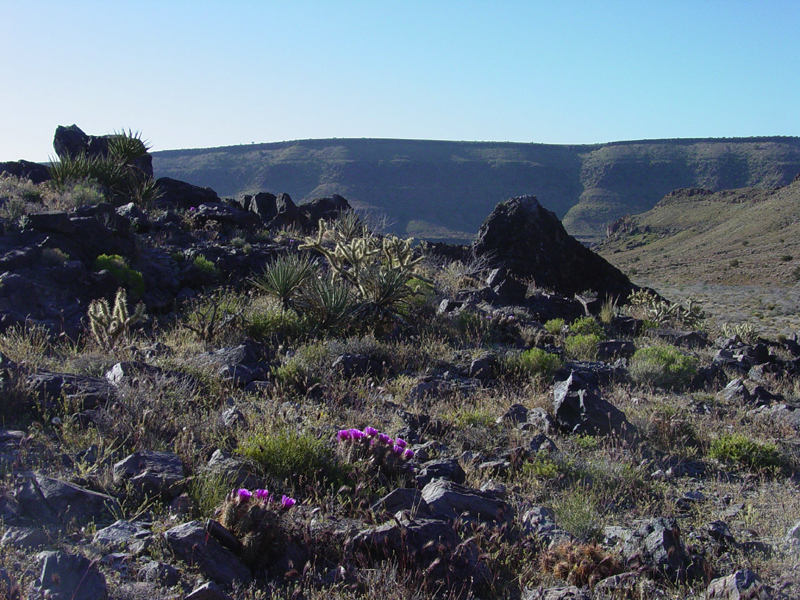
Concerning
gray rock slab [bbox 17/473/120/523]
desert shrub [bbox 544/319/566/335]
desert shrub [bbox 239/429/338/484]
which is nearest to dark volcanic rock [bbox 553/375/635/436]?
desert shrub [bbox 239/429/338/484]

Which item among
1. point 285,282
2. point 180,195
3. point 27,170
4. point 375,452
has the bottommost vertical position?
point 375,452

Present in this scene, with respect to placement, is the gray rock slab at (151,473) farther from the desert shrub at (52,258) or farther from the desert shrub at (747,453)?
the desert shrub at (52,258)

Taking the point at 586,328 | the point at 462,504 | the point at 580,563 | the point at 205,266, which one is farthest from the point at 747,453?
the point at 205,266

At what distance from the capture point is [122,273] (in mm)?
9383

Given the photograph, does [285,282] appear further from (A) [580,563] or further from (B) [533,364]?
(A) [580,563]

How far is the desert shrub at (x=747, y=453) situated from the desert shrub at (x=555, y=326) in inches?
222

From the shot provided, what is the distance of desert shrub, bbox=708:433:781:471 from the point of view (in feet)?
16.8

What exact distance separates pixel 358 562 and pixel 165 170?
10079 centimetres

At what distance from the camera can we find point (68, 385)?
4.37 m

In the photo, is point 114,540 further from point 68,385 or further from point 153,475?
point 68,385

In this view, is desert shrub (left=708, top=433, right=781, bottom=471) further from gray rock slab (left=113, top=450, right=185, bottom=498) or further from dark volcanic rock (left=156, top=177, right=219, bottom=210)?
dark volcanic rock (left=156, top=177, right=219, bottom=210)

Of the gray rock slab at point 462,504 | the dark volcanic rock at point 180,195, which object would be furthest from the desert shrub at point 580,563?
the dark volcanic rock at point 180,195

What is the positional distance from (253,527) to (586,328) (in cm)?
932

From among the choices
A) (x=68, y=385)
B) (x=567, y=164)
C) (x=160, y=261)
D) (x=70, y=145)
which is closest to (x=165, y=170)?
(x=567, y=164)
